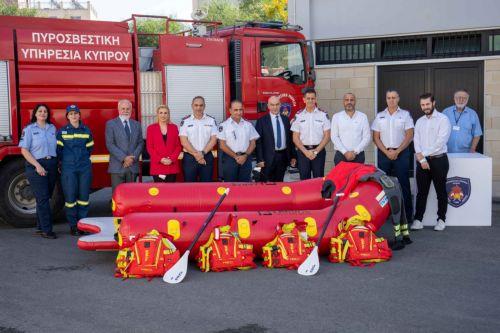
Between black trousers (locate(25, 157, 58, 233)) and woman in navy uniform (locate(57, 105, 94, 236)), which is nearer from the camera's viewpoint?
black trousers (locate(25, 157, 58, 233))

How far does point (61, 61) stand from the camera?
30.9 ft

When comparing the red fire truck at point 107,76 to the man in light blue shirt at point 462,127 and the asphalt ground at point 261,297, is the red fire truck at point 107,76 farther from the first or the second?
the man in light blue shirt at point 462,127

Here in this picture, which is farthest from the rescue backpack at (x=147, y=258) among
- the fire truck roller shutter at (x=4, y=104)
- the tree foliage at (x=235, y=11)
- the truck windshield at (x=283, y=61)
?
the tree foliage at (x=235, y=11)

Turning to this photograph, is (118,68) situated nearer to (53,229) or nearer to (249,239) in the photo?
(53,229)

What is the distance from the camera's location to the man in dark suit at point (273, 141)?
959 cm

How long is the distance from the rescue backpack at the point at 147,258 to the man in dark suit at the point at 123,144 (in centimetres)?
255

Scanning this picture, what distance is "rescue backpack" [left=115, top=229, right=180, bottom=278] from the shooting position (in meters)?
6.67

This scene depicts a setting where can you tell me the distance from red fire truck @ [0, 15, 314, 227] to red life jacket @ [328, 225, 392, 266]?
3.94 metres

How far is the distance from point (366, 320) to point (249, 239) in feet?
6.96

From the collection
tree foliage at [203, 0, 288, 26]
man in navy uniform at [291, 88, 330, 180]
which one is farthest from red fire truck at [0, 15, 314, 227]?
tree foliage at [203, 0, 288, 26]

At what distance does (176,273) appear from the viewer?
657 cm

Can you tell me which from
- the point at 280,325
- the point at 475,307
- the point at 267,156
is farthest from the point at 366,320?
the point at 267,156

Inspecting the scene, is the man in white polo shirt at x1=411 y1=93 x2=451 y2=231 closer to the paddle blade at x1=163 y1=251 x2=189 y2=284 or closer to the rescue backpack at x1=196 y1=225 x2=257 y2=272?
the rescue backpack at x1=196 y1=225 x2=257 y2=272

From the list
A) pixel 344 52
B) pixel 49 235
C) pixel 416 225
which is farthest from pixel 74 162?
pixel 344 52
